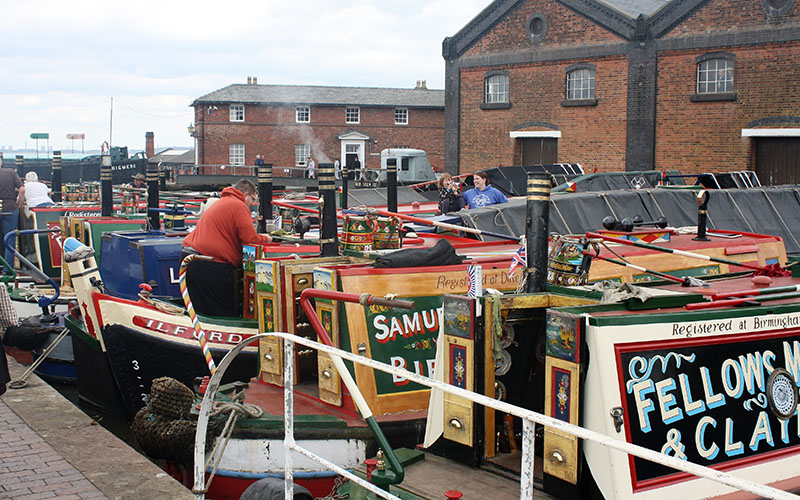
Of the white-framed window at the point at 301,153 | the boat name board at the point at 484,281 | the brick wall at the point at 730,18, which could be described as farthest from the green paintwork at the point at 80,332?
the white-framed window at the point at 301,153

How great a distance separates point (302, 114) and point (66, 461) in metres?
46.7

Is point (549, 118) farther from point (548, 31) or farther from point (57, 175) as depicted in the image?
point (57, 175)

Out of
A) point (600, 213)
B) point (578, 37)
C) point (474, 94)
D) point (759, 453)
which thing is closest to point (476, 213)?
point (600, 213)

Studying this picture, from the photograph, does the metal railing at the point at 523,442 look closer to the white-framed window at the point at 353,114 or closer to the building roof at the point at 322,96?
the building roof at the point at 322,96

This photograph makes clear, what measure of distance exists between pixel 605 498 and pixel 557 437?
405 millimetres

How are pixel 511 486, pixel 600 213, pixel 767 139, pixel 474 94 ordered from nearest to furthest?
1. pixel 511 486
2. pixel 600 213
3. pixel 767 139
4. pixel 474 94

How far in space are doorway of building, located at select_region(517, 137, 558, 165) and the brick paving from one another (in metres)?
26.9

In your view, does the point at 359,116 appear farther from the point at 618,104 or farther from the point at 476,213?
the point at 476,213

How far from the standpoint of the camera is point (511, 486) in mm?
4945

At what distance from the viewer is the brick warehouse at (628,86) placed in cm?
2681

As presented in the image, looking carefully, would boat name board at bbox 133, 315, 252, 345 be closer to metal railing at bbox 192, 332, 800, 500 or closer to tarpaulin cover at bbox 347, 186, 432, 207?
metal railing at bbox 192, 332, 800, 500

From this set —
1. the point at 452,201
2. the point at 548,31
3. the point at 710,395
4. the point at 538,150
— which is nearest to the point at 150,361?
the point at 710,395

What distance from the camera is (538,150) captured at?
3281cm

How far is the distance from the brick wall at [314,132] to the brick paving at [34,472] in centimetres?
4467
